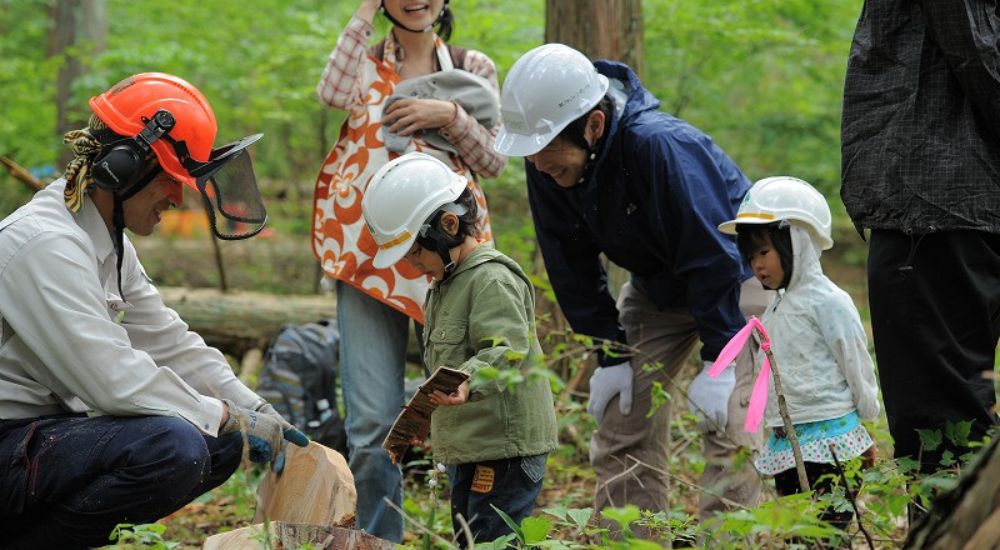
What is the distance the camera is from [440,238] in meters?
3.55

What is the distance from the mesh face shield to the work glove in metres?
0.60

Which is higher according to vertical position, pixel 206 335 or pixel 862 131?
pixel 862 131

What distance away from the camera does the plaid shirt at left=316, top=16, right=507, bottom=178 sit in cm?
414

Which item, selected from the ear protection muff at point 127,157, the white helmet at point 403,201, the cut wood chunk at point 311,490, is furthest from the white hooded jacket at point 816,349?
the ear protection muff at point 127,157

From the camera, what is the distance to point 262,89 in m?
10.6

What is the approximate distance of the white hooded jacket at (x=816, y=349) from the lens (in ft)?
11.7

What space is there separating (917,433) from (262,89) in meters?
8.64

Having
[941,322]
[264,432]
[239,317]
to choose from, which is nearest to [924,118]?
[941,322]

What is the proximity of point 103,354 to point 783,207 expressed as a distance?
89.2 inches

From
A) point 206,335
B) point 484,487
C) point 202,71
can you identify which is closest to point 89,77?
point 202,71

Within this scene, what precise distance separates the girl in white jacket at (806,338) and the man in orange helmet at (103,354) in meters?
1.66

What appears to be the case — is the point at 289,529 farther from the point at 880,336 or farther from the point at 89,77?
the point at 89,77

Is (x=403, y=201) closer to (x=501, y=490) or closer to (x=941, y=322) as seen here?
(x=501, y=490)

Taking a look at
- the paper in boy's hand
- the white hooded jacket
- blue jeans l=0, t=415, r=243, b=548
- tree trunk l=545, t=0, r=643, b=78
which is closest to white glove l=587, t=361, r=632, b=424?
the white hooded jacket
